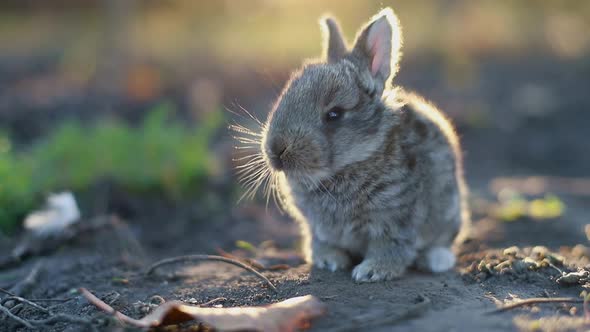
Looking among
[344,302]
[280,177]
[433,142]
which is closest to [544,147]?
[433,142]

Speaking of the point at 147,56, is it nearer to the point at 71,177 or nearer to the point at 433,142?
the point at 71,177

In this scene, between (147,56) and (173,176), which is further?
(147,56)

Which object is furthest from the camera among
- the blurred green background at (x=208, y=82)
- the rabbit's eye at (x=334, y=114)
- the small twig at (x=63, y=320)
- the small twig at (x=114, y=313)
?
the blurred green background at (x=208, y=82)

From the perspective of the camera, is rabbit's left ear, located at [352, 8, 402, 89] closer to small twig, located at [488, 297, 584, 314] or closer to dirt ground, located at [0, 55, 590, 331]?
dirt ground, located at [0, 55, 590, 331]

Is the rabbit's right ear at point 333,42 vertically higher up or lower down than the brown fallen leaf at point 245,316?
higher up

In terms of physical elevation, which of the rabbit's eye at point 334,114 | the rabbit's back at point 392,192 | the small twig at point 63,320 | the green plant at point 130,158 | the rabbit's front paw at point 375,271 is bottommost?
the small twig at point 63,320

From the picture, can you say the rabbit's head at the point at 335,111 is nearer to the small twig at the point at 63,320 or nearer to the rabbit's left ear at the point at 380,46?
the rabbit's left ear at the point at 380,46

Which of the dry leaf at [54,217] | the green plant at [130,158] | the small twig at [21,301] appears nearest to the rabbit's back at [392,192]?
the small twig at [21,301]

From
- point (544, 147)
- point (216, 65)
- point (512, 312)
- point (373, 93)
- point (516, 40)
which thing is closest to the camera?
point (512, 312)
